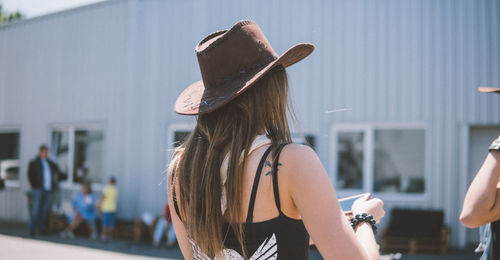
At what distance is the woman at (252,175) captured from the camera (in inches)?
47.3

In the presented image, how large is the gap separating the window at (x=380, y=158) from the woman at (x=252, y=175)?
7.26m

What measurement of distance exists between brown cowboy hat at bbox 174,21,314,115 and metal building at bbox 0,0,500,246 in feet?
16.9

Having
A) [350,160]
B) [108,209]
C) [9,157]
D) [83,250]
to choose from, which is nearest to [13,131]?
[9,157]

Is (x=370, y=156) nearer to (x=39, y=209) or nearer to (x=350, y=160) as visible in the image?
(x=350, y=160)

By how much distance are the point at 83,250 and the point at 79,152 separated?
12.5 ft

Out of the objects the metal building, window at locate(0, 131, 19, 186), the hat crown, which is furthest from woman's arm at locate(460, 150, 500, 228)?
window at locate(0, 131, 19, 186)

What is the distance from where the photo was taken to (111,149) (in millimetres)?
10578

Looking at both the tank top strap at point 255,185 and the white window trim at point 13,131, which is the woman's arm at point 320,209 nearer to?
the tank top strap at point 255,185

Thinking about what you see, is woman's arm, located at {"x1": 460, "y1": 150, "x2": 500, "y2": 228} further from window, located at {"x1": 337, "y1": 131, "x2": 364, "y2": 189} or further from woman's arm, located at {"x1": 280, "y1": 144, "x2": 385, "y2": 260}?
window, located at {"x1": 337, "y1": 131, "x2": 364, "y2": 189}

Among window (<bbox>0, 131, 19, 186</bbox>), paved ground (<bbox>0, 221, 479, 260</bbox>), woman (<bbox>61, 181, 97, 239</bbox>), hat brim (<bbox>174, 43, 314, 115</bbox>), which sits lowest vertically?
paved ground (<bbox>0, 221, 479, 260</bbox>)

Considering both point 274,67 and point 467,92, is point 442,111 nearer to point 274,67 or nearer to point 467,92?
point 467,92

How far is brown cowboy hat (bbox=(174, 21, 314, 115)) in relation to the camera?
A: 1.38m

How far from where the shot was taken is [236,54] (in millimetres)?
1425

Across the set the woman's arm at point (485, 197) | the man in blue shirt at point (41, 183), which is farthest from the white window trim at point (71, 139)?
the woman's arm at point (485, 197)
